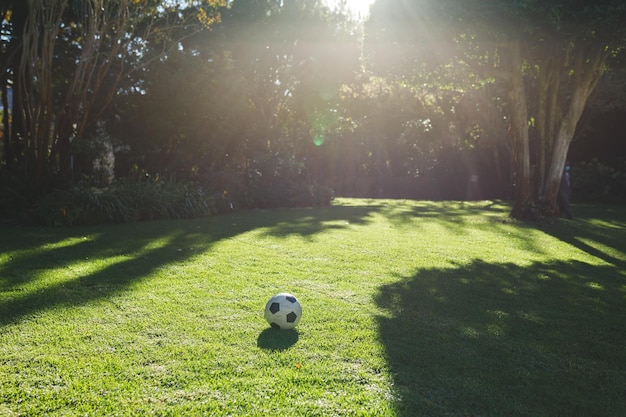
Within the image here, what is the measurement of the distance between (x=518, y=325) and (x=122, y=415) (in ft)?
11.7

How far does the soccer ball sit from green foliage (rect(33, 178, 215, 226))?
8218mm

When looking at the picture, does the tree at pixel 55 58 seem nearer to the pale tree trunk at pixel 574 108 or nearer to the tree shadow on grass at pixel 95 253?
the tree shadow on grass at pixel 95 253

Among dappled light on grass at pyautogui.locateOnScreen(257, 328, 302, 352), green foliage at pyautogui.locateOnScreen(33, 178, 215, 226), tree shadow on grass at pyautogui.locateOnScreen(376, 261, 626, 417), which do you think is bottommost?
tree shadow on grass at pyautogui.locateOnScreen(376, 261, 626, 417)

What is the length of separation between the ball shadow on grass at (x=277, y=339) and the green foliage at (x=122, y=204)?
8272mm

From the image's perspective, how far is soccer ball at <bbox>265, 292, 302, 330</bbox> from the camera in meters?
4.36

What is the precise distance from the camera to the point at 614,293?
20.7ft

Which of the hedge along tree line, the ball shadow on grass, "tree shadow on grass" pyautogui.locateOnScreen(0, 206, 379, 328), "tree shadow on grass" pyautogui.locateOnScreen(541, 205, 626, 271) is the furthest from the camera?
the hedge along tree line

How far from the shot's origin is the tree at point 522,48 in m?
9.94

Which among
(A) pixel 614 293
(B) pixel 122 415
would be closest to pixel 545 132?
(A) pixel 614 293

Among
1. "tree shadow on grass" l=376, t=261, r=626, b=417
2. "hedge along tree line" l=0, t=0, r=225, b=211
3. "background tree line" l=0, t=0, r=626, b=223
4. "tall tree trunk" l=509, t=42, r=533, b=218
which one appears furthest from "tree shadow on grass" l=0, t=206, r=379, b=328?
"tall tree trunk" l=509, t=42, r=533, b=218

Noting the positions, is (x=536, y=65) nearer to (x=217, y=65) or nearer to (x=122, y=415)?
(x=217, y=65)

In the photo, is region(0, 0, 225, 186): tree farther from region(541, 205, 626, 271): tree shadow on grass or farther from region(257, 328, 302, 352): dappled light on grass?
region(541, 205, 626, 271): tree shadow on grass

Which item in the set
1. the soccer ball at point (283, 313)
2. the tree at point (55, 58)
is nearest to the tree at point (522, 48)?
the tree at point (55, 58)

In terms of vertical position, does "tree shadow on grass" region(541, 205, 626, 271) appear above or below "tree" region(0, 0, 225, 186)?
below
